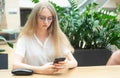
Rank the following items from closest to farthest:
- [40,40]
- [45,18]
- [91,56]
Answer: [45,18], [40,40], [91,56]

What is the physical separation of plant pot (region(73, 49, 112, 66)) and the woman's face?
36.6 inches

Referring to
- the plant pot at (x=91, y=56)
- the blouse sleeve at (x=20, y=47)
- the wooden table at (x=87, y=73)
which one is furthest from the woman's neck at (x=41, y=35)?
the plant pot at (x=91, y=56)

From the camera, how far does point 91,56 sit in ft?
9.72

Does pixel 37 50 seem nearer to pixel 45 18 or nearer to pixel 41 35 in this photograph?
pixel 41 35

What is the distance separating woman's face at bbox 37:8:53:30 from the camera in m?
2.04

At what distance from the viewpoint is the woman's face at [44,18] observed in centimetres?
204

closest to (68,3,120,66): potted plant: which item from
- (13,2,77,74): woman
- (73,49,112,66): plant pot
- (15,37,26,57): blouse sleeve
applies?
(73,49,112,66): plant pot

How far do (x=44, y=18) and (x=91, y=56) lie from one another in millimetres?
1062

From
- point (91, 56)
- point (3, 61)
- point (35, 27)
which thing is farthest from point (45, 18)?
point (91, 56)

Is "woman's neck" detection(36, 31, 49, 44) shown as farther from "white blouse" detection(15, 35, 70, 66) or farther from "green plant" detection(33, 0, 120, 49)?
"green plant" detection(33, 0, 120, 49)

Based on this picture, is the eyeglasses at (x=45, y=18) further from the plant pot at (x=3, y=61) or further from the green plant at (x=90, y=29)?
the green plant at (x=90, y=29)

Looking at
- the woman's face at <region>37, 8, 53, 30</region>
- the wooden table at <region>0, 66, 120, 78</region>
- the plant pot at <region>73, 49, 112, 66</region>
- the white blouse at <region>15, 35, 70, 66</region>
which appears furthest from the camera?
the plant pot at <region>73, 49, 112, 66</region>

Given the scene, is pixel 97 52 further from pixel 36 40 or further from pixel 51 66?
pixel 51 66

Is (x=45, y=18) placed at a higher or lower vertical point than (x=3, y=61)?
higher
